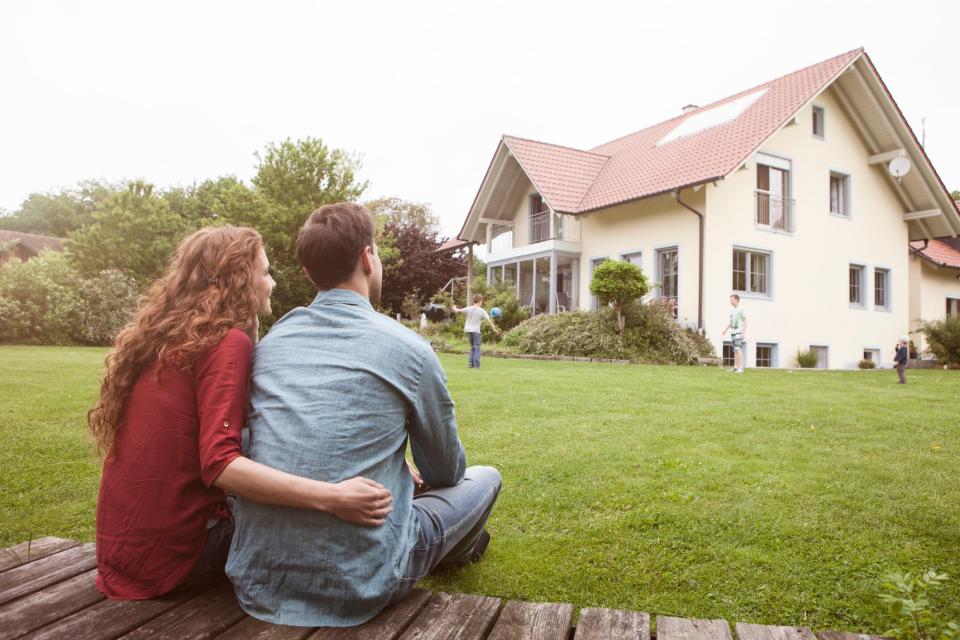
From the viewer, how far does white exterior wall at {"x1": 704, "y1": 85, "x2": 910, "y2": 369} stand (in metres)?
17.7

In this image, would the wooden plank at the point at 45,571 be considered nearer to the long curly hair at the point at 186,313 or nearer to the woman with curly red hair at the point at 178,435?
the woman with curly red hair at the point at 178,435

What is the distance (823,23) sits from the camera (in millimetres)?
20078

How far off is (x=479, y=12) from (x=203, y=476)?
1326 centimetres

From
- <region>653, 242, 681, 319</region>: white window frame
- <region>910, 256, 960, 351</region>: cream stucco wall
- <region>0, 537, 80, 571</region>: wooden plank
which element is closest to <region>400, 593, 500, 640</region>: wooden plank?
<region>0, 537, 80, 571</region>: wooden plank

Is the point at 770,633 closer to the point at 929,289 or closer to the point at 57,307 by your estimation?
the point at 57,307

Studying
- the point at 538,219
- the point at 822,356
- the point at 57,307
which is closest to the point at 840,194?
the point at 822,356

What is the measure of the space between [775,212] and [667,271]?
11.5ft

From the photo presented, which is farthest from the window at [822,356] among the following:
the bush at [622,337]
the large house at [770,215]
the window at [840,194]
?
the bush at [622,337]

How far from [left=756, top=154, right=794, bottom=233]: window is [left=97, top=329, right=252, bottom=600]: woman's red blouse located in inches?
741

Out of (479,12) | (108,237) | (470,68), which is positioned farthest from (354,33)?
(108,237)

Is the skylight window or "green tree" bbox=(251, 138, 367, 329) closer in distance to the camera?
the skylight window

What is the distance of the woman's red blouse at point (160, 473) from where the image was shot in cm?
190

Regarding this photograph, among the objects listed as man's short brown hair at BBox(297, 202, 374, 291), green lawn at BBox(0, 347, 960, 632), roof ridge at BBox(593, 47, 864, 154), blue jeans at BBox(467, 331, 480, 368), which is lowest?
green lawn at BBox(0, 347, 960, 632)

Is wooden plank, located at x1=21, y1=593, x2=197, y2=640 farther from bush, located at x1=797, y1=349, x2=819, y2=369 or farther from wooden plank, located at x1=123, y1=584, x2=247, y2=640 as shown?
bush, located at x1=797, y1=349, x2=819, y2=369
